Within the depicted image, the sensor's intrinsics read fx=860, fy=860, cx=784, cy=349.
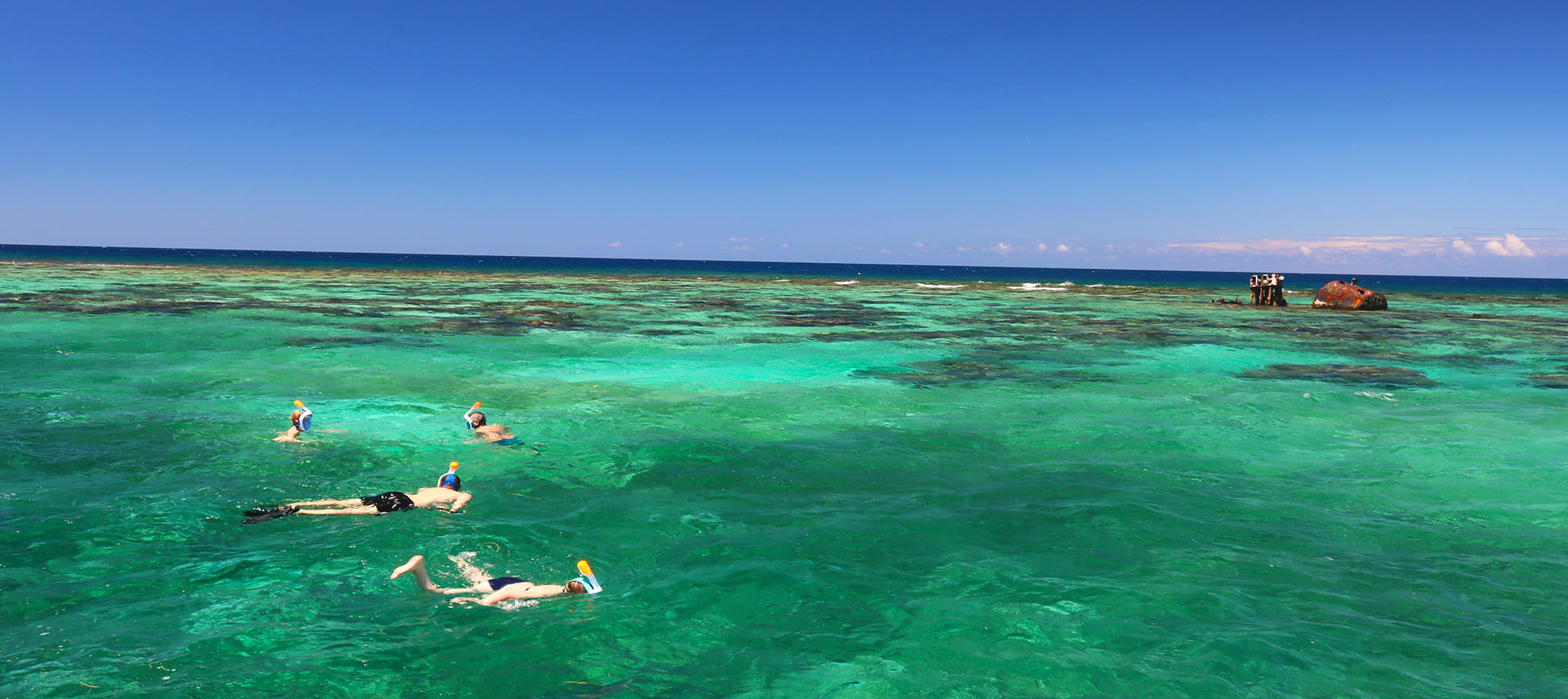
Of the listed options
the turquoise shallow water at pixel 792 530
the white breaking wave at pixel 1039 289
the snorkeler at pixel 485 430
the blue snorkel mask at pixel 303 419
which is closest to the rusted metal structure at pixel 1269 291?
the white breaking wave at pixel 1039 289

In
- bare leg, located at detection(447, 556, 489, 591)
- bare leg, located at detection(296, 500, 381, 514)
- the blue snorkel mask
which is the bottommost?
bare leg, located at detection(447, 556, 489, 591)

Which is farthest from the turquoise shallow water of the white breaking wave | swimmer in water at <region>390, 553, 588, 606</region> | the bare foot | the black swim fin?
the white breaking wave

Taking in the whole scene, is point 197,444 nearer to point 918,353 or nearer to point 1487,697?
point 1487,697

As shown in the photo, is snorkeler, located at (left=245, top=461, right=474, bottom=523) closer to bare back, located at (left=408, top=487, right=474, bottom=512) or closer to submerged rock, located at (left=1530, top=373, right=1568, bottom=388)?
bare back, located at (left=408, top=487, right=474, bottom=512)

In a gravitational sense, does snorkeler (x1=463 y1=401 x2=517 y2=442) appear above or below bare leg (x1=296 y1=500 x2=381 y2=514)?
above

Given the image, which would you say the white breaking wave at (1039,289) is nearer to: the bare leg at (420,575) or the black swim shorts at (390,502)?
the black swim shorts at (390,502)

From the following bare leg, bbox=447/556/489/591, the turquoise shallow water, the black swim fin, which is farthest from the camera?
the black swim fin

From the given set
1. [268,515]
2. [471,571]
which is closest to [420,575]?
[471,571]
